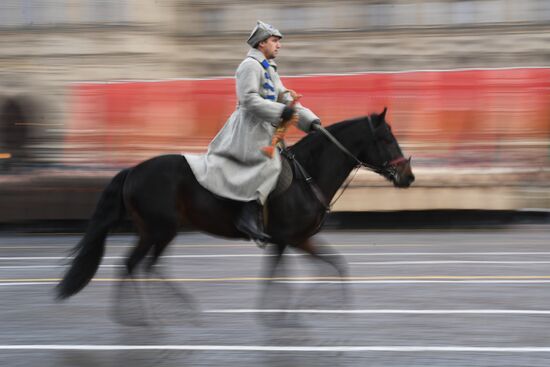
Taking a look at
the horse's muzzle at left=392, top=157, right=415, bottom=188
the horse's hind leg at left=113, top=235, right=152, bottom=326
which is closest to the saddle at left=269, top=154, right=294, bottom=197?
the horse's muzzle at left=392, top=157, right=415, bottom=188

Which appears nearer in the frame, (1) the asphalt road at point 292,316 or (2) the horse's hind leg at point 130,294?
(1) the asphalt road at point 292,316

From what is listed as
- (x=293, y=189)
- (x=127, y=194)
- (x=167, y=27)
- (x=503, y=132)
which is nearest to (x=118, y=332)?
(x=127, y=194)

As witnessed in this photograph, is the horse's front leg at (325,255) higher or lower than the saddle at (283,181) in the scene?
lower

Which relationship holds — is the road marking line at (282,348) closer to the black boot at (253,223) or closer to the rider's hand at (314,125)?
the black boot at (253,223)

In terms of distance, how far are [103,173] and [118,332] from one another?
11326 mm

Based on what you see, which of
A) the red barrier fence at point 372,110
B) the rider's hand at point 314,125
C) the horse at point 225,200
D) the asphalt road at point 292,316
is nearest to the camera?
the asphalt road at point 292,316

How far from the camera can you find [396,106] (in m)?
18.2

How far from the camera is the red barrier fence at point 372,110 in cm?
1791

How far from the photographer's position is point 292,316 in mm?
7508

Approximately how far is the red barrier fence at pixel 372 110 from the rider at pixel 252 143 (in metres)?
9.73

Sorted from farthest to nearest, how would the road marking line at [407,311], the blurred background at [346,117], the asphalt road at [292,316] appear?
the blurred background at [346,117]
the road marking line at [407,311]
the asphalt road at [292,316]

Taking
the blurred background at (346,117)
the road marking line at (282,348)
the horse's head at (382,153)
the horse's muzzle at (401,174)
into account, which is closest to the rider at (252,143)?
the horse's head at (382,153)

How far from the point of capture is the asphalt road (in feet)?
20.1

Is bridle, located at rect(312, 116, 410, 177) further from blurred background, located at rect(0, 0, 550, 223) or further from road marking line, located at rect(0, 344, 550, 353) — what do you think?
blurred background, located at rect(0, 0, 550, 223)
